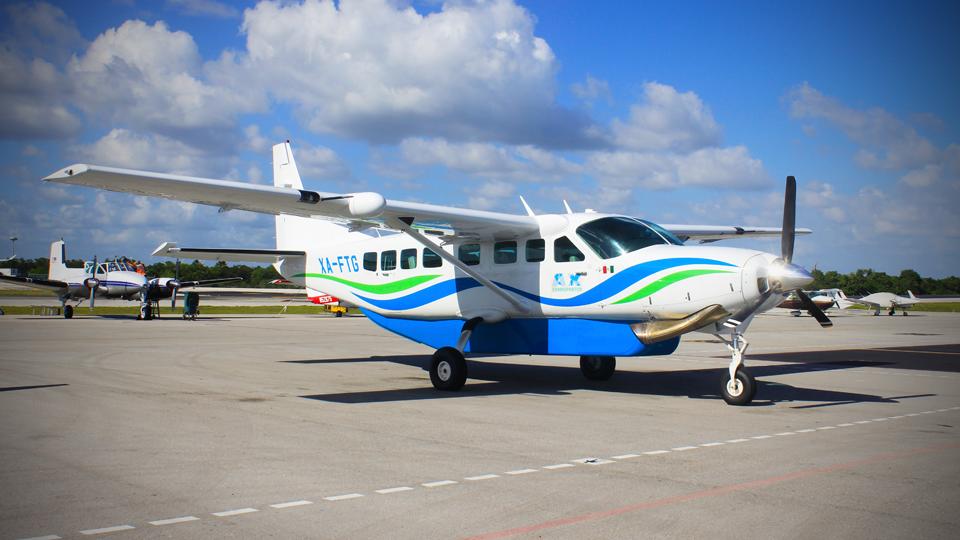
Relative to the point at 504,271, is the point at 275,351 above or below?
below

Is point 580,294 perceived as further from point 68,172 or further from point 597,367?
point 68,172

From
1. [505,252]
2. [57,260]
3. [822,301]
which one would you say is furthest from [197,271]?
[505,252]

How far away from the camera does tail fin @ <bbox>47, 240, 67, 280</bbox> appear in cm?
4277

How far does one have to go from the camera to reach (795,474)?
657 cm

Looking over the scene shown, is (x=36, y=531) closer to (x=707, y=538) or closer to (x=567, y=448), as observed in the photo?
(x=707, y=538)

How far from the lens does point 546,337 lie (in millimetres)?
12758

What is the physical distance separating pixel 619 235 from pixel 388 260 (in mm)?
5310

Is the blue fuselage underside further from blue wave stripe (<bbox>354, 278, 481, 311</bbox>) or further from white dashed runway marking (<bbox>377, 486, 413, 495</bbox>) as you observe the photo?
white dashed runway marking (<bbox>377, 486, 413, 495</bbox>)

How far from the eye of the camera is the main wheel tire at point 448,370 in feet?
42.2

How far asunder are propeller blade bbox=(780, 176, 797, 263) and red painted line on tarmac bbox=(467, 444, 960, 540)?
4.02 m

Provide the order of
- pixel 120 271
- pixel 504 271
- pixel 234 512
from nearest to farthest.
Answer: pixel 234 512, pixel 504 271, pixel 120 271

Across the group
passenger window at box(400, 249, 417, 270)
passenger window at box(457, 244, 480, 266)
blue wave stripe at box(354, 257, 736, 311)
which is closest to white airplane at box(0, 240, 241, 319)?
passenger window at box(400, 249, 417, 270)

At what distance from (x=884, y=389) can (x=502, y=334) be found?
702 centimetres

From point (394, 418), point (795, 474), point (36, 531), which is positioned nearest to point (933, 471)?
point (795, 474)
